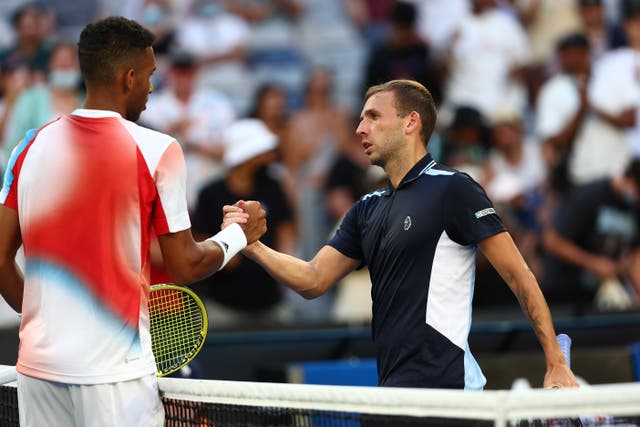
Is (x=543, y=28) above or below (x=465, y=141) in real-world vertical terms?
above

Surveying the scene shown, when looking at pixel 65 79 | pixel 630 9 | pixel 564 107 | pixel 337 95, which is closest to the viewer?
pixel 65 79

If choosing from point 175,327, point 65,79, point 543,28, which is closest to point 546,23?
point 543,28

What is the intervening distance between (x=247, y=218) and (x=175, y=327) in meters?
0.58

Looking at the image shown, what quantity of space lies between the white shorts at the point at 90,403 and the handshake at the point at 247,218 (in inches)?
35.9

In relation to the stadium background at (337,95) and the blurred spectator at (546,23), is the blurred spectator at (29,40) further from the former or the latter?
the blurred spectator at (546,23)

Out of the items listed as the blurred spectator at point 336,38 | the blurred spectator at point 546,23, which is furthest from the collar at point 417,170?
the blurred spectator at point 336,38

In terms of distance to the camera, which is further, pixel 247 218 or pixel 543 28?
pixel 543 28

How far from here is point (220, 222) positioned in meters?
9.80

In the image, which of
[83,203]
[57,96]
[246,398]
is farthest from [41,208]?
[57,96]

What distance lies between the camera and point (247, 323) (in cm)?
941

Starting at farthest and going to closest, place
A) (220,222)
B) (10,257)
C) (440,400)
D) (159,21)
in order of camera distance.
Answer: (159,21) → (220,222) → (10,257) → (440,400)

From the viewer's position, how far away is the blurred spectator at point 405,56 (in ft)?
38.9

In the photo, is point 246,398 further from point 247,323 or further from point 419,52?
point 419,52

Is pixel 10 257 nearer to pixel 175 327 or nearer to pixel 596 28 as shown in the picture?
pixel 175 327
